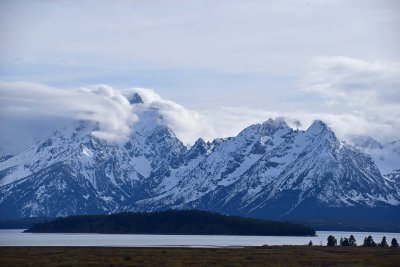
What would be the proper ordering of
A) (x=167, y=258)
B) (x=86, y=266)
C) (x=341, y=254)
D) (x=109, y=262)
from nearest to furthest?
(x=86, y=266) → (x=109, y=262) → (x=167, y=258) → (x=341, y=254)

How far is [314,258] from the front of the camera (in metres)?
182

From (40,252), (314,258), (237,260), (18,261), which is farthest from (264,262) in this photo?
(40,252)

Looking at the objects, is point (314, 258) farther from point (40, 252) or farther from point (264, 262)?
point (40, 252)

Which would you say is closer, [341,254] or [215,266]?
[215,266]

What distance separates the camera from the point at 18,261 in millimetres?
165250

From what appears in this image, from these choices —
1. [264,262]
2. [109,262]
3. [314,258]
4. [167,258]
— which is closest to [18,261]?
[109,262]

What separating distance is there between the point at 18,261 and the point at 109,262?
1536 cm

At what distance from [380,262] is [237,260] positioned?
81.6 feet

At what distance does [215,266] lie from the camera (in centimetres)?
15500

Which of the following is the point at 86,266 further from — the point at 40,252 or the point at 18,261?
the point at 40,252

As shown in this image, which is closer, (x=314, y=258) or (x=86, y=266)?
(x=86, y=266)

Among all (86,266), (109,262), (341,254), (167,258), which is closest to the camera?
(86,266)

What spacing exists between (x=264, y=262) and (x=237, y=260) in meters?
6.49

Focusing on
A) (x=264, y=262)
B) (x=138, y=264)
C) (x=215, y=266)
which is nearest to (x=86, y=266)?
(x=138, y=264)
